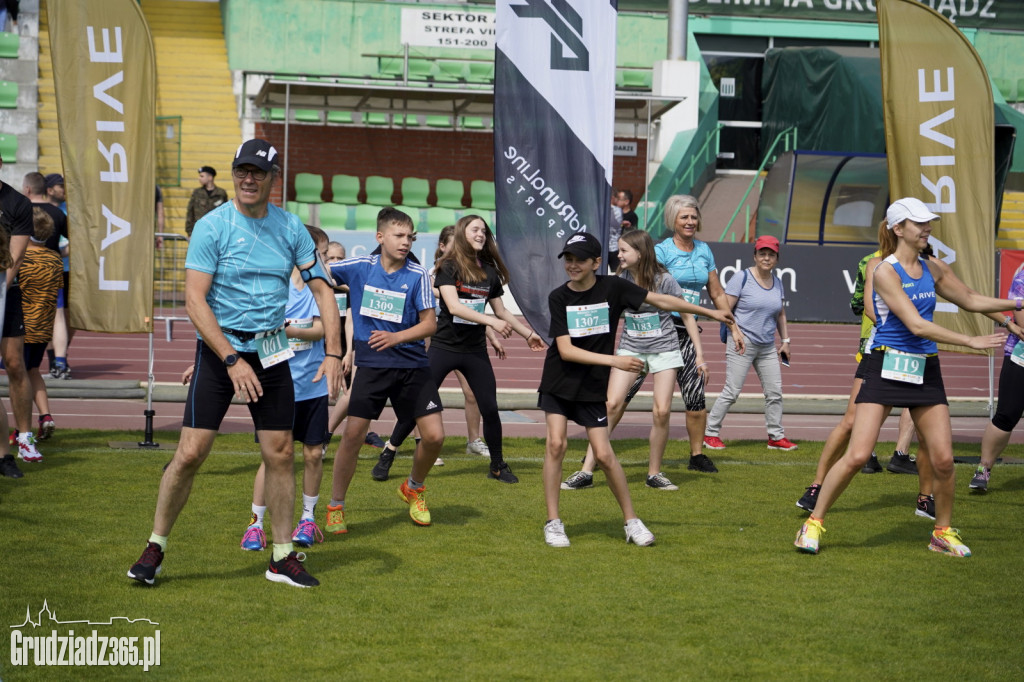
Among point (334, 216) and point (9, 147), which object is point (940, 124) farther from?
point (9, 147)

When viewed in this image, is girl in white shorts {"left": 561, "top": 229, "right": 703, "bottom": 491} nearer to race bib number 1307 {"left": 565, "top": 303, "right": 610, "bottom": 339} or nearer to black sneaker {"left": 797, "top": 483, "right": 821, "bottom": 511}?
black sneaker {"left": 797, "top": 483, "right": 821, "bottom": 511}

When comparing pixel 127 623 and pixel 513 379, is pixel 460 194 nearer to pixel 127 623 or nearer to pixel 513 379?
pixel 513 379

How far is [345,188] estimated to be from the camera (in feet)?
84.7

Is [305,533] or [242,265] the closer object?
[242,265]

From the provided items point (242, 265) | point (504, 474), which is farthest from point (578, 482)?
point (242, 265)

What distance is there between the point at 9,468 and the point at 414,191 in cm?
1859

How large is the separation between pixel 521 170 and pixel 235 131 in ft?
61.4

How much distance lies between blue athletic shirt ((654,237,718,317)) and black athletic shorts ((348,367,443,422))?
2757mm

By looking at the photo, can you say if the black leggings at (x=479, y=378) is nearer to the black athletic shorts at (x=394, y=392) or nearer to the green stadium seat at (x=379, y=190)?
the black athletic shorts at (x=394, y=392)

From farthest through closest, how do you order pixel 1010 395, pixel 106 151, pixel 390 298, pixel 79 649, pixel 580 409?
pixel 106 151
pixel 1010 395
pixel 390 298
pixel 580 409
pixel 79 649

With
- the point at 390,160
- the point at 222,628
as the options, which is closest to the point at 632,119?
the point at 390,160

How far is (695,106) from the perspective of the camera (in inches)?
1059

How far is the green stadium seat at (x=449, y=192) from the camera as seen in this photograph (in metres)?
26.0

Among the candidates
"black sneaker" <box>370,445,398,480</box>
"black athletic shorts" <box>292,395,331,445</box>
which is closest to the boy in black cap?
"black athletic shorts" <box>292,395,331,445</box>
